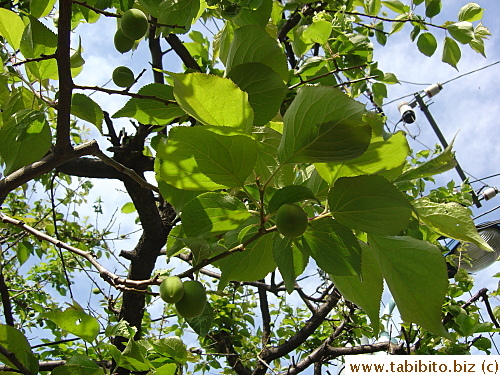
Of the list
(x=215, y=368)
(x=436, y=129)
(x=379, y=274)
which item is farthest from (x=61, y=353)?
(x=436, y=129)

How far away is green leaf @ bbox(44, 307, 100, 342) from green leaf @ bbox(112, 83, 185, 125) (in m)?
0.35

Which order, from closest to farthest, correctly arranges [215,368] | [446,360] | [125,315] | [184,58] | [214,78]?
[214,78] < [446,360] < [184,58] < [125,315] < [215,368]

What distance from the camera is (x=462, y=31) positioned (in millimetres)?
1633

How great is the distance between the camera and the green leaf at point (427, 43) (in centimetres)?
170

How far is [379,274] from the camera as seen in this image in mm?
642

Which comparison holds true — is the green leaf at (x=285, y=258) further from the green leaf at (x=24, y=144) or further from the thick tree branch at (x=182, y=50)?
the thick tree branch at (x=182, y=50)

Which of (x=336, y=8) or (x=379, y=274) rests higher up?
(x=336, y=8)

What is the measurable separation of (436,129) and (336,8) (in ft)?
11.5

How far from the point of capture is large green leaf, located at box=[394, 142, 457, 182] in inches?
22.1

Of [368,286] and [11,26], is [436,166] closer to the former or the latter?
[368,286]

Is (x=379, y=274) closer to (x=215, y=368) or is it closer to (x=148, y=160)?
(x=148, y=160)

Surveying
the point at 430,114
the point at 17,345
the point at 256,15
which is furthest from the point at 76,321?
the point at 430,114

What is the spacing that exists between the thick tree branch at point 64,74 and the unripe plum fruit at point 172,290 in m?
0.32

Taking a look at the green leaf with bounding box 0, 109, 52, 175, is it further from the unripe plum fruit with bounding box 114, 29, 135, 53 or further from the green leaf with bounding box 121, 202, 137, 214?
the green leaf with bounding box 121, 202, 137, 214
